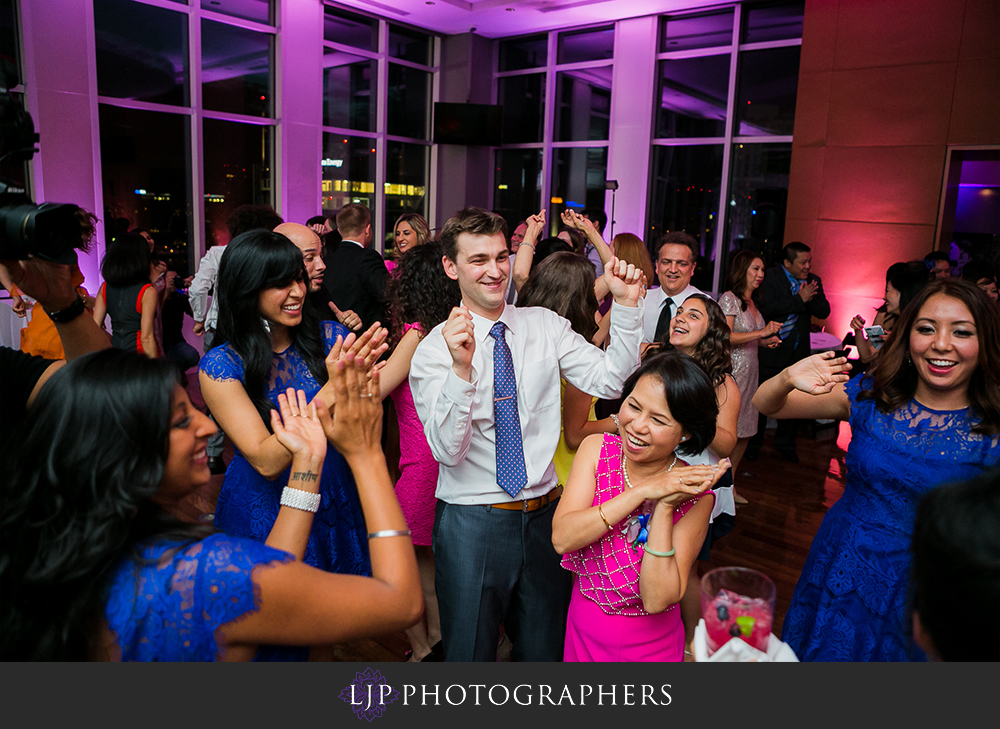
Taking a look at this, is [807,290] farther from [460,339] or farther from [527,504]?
[460,339]

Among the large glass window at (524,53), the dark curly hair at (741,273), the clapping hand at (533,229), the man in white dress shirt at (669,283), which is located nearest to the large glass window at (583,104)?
the large glass window at (524,53)

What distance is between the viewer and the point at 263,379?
1.82 m

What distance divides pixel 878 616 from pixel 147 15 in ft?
27.0

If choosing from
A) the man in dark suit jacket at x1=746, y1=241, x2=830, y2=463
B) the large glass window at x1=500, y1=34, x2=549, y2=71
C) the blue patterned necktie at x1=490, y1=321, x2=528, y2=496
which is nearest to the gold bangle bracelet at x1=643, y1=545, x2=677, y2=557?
the blue patterned necktie at x1=490, y1=321, x2=528, y2=496

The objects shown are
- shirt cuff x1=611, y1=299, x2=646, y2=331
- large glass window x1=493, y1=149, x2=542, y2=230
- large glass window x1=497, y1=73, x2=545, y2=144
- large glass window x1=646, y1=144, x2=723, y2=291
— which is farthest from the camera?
large glass window x1=493, y1=149, x2=542, y2=230

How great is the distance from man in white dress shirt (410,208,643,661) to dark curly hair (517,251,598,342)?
27.9 inches

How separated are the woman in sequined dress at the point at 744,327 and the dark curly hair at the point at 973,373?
206cm

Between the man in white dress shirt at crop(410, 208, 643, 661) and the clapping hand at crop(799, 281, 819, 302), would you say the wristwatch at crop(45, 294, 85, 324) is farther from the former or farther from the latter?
the clapping hand at crop(799, 281, 819, 302)

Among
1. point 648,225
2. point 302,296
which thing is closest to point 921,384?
point 302,296

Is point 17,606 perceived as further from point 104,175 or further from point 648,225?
point 648,225

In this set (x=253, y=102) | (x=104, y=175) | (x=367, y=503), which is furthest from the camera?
(x=253, y=102)

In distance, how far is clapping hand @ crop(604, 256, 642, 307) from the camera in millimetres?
1903

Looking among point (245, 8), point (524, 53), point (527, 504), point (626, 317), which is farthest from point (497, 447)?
point (524, 53)

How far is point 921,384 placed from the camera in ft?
5.90
